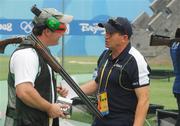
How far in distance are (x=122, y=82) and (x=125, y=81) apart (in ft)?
0.09

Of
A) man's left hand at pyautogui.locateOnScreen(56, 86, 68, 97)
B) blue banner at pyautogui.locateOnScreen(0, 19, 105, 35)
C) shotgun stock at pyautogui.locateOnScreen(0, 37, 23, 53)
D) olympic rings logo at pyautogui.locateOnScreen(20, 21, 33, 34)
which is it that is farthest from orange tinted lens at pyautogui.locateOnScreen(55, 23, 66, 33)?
olympic rings logo at pyautogui.locateOnScreen(20, 21, 33, 34)

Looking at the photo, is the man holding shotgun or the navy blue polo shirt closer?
the man holding shotgun

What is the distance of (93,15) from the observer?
1678cm

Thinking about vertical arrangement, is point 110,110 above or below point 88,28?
below

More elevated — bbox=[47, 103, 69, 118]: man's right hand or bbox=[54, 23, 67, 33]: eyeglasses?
bbox=[54, 23, 67, 33]: eyeglasses

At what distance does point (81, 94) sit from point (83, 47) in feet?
38.0

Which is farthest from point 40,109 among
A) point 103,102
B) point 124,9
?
point 124,9

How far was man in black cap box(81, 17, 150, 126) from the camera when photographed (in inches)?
189

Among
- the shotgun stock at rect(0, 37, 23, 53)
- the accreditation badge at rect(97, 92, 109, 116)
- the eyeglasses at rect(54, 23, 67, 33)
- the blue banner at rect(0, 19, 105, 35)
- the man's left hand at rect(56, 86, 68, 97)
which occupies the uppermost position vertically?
the blue banner at rect(0, 19, 105, 35)

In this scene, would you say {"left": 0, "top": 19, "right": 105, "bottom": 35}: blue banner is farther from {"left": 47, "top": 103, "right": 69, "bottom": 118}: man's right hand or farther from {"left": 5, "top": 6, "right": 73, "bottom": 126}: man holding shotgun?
{"left": 47, "top": 103, "right": 69, "bottom": 118}: man's right hand

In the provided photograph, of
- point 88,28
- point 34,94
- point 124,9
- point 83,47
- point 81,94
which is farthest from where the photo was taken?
point 124,9

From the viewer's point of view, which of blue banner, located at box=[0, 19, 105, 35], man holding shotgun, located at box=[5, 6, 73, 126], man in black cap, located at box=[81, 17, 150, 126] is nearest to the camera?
man holding shotgun, located at box=[5, 6, 73, 126]

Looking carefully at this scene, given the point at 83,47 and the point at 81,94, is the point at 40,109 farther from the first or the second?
the point at 83,47

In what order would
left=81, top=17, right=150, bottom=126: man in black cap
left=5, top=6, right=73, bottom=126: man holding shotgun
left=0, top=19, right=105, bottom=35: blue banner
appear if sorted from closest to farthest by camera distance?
left=5, top=6, right=73, bottom=126: man holding shotgun, left=81, top=17, right=150, bottom=126: man in black cap, left=0, top=19, right=105, bottom=35: blue banner
